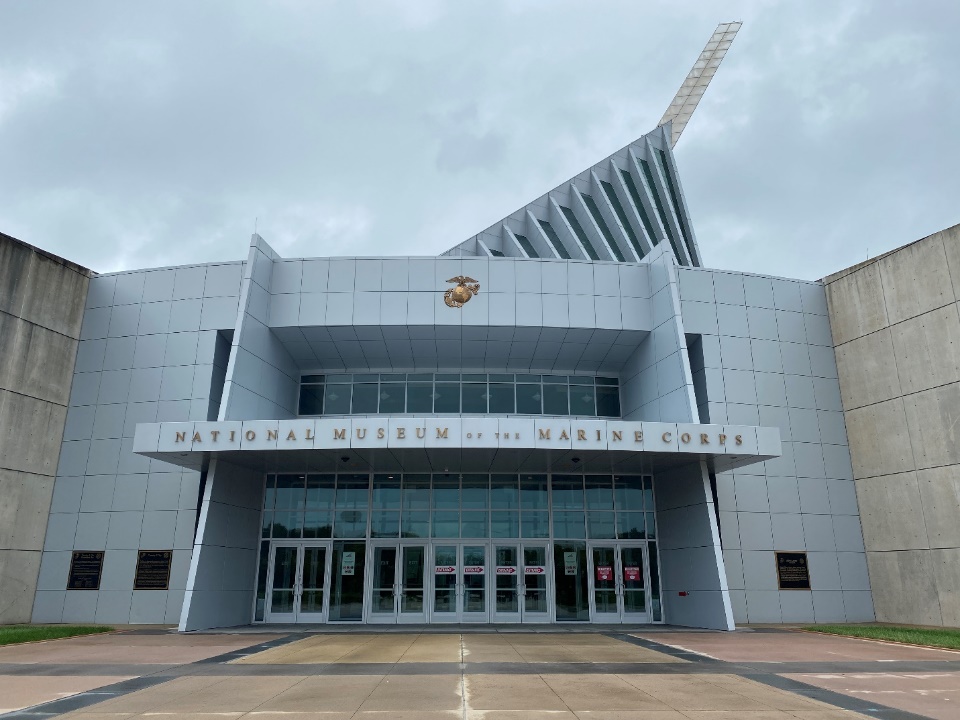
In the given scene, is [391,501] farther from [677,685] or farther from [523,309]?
[677,685]

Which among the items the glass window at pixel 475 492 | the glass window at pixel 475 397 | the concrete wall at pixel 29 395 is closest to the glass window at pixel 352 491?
the glass window at pixel 475 492

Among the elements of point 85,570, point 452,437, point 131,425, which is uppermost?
point 131,425

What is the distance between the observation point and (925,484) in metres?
24.0

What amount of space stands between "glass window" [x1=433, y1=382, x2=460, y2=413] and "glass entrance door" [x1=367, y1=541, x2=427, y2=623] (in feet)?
17.6

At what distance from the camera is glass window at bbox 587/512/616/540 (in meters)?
25.8

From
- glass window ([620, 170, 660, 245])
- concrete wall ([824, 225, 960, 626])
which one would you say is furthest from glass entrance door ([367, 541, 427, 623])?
glass window ([620, 170, 660, 245])

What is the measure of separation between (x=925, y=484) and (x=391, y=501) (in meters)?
18.7


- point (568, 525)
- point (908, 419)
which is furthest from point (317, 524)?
point (908, 419)

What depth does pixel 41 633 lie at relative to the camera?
19.3 meters

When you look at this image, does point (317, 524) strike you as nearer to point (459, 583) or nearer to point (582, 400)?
point (459, 583)

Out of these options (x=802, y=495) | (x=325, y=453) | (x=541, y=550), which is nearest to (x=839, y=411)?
(x=802, y=495)

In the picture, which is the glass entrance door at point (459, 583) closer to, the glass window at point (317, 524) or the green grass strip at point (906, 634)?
the glass window at point (317, 524)

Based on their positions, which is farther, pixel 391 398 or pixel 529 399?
pixel 529 399

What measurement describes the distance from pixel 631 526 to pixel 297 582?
12.3 m
